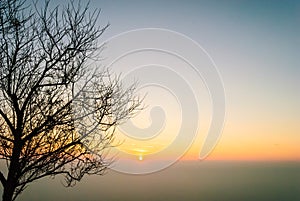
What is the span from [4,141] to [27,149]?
2.05ft

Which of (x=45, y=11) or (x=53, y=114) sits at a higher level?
(x=45, y=11)

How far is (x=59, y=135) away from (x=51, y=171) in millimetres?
985

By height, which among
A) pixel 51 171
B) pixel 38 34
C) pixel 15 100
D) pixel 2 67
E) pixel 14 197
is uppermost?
pixel 38 34

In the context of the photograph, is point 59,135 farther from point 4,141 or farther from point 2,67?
point 2,67

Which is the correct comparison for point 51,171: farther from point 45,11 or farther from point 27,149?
point 45,11

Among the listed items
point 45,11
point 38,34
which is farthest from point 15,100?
point 45,11

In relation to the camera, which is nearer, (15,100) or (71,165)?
(15,100)

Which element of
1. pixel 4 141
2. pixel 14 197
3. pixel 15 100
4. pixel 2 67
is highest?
pixel 2 67

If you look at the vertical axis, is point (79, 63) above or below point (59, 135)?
above

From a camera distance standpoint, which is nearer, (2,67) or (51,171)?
(2,67)

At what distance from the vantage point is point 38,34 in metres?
9.89

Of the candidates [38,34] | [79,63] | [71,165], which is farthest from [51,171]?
[38,34]

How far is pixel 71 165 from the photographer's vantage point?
1051 cm

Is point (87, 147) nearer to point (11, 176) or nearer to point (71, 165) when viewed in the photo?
point (71, 165)
